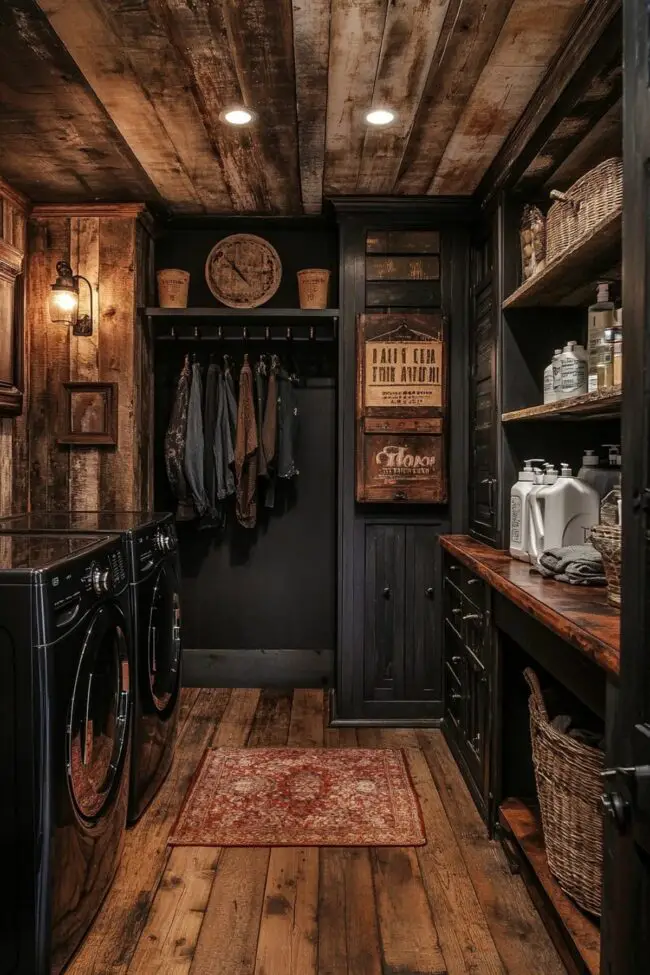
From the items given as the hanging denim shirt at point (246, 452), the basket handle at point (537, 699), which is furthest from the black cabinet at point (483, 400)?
the hanging denim shirt at point (246, 452)

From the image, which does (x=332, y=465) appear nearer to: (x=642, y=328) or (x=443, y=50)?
(x=443, y=50)

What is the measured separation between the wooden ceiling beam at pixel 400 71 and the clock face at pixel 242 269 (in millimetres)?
842

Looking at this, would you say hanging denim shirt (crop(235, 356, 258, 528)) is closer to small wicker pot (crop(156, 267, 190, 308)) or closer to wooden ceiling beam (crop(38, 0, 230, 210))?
small wicker pot (crop(156, 267, 190, 308))

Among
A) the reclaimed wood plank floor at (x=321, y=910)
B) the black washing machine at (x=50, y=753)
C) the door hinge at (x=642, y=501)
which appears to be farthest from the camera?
the reclaimed wood plank floor at (x=321, y=910)

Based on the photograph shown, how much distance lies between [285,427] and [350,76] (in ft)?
5.79

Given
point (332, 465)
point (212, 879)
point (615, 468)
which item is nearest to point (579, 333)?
point (615, 468)

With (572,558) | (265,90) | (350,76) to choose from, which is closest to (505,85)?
(350,76)

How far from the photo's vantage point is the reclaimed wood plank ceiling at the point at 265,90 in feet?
6.65

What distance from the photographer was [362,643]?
3574 mm

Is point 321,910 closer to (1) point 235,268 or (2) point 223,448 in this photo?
(2) point 223,448

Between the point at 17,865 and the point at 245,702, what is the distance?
2.28 m

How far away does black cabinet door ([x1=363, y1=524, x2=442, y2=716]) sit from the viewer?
140 inches

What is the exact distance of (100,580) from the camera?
1964 millimetres

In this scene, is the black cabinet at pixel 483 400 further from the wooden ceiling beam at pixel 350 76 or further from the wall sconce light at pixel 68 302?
the wall sconce light at pixel 68 302
